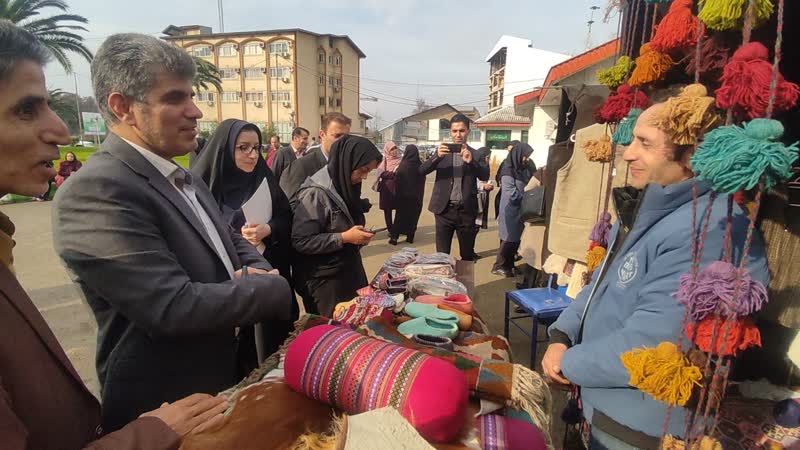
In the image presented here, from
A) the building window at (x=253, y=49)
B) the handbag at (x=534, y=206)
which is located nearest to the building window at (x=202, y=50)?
the building window at (x=253, y=49)

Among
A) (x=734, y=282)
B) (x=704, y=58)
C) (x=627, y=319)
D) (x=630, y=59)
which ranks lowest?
(x=627, y=319)

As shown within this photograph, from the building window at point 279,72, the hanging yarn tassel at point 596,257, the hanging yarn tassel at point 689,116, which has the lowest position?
the hanging yarn tassel at point 596,257

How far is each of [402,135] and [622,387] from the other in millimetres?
52554

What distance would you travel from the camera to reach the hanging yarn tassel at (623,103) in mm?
1892

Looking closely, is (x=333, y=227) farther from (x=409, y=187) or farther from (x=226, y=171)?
(x=409, y=187)

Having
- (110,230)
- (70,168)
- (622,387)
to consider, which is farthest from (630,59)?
(70,168)

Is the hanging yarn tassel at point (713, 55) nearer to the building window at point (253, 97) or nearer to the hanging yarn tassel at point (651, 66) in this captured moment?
the hanging yarn tassel at point (651, 66)

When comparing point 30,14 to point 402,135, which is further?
point 402,135

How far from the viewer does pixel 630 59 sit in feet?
7.00

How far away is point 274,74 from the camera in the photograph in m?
44.6

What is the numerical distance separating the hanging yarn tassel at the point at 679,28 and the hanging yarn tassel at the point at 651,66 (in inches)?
4.9

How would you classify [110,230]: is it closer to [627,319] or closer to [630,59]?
[627,319]

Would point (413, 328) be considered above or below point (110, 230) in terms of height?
below

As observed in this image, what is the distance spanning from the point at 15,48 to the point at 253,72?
50.3 m
